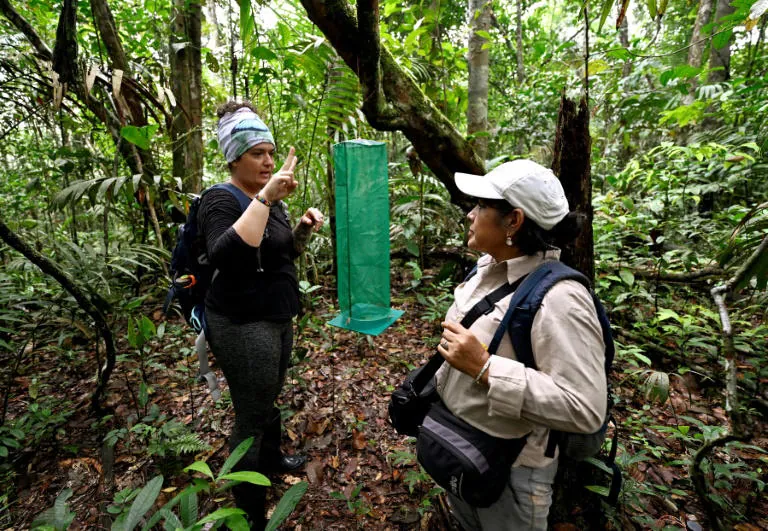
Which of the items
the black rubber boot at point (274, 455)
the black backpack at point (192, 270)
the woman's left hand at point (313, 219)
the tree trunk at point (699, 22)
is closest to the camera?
the black backpack at point (192, 270)

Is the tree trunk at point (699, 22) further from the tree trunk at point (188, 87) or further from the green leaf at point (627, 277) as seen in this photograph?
the tree trunk at point (188, 87)

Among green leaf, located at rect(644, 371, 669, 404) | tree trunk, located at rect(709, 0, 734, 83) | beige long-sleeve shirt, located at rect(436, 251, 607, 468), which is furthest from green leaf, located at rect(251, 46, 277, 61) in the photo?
tree trunk, located at rect(709, 0, 734, 83)

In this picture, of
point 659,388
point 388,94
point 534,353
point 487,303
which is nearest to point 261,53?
point 388,94

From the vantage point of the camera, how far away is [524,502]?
4.03 feet

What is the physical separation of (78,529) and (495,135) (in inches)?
288

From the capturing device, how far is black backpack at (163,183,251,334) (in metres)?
1.84

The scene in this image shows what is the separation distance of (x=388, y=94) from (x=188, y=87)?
2.73 meters

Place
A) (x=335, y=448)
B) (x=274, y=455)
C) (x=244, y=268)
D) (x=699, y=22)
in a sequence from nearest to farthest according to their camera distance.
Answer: (x=244, y=268), (x=274, y=455), (x=335, y=448), (x=699, y=22)

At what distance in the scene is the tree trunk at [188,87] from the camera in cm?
404

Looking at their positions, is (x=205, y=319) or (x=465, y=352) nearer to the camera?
(x=465, y=352)

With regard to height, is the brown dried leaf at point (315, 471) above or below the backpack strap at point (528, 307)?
below

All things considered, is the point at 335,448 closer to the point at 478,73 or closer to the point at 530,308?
the point at 530,308

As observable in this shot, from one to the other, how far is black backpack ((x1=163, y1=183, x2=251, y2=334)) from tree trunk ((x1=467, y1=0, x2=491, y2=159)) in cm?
283

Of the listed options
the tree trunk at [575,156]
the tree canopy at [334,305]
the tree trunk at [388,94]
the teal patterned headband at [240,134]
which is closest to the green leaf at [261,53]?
the tree canopy at [334,305]
